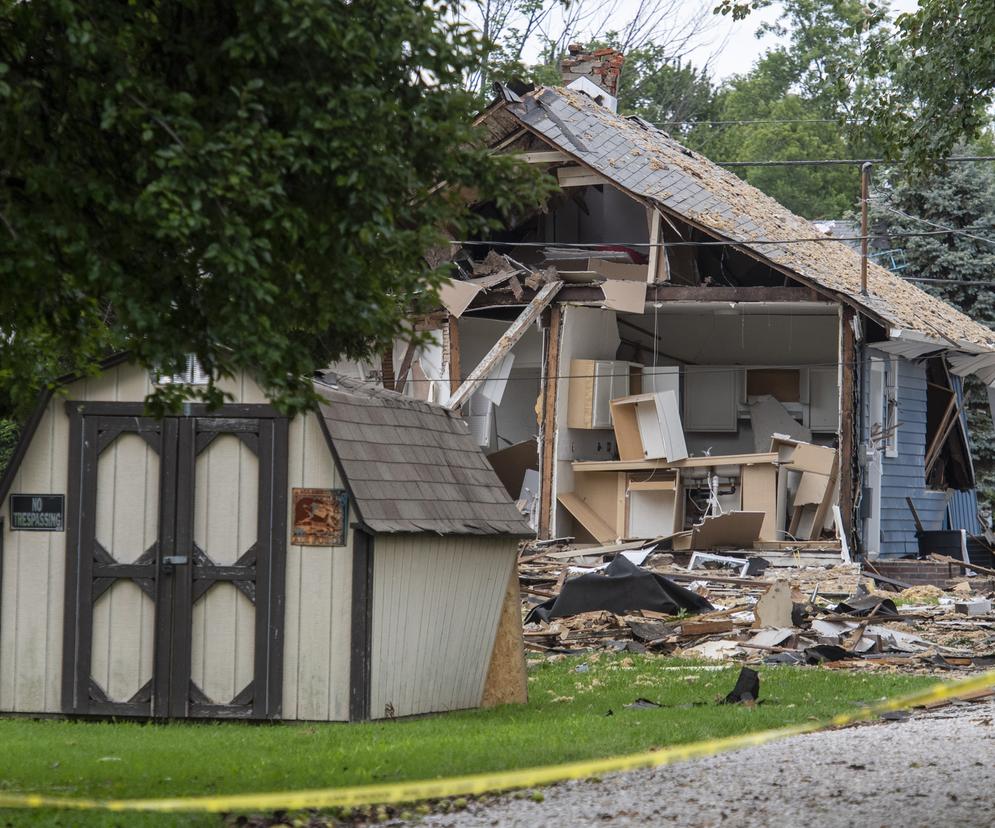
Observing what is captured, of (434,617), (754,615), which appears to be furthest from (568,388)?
(434,617)

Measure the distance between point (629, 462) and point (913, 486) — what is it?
637cm

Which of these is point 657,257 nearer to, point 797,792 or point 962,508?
point 962,508

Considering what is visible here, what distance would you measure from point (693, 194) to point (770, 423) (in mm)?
4788

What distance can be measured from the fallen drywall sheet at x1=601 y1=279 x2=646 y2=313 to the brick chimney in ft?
24.4

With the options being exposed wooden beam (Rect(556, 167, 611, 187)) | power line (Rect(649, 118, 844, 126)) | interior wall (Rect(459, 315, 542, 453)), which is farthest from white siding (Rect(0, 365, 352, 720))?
power line (Rect(649, 118, 844, 126))

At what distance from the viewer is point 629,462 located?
2631cm

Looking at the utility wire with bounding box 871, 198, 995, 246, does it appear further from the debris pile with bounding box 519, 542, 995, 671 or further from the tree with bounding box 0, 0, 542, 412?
the tree with bounding box 0, 0, 542, 412

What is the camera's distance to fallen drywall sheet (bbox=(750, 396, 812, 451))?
91.9 feet

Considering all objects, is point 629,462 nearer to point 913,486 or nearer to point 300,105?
point 913,486

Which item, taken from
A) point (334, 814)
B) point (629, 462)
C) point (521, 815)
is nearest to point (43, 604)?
point (334, 814)

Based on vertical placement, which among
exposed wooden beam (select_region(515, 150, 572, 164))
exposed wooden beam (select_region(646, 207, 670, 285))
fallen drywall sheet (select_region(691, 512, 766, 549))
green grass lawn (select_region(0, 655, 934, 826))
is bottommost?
green grass lawn (select_region(0, 655, 934, 826))

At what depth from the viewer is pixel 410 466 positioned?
39.1 ft

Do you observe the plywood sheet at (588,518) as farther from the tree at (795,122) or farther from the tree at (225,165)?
the tree at (795,122)

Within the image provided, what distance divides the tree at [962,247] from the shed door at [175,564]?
99.6 feet
